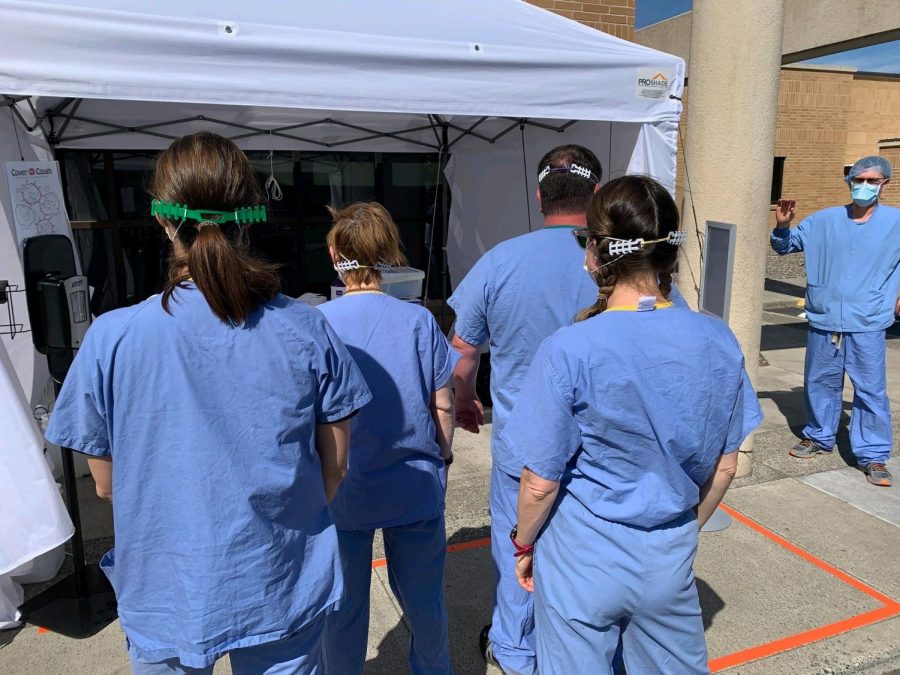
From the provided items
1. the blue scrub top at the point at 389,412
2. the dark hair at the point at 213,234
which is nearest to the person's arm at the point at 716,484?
the blue scrub top at the point at 389,412

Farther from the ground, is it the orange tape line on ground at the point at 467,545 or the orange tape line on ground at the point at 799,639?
the orange tape line on ground at the point at 467,545

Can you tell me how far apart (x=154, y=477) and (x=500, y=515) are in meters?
1.38

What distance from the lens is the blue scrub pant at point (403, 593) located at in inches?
86.7

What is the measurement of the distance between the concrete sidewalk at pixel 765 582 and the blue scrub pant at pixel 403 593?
0.57 m

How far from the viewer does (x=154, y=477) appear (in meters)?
1.46

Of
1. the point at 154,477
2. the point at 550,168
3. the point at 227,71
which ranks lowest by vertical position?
the point at 154,477

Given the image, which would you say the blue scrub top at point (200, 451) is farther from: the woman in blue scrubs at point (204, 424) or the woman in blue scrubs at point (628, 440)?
the woman in blue scrubs at point (628, 440)

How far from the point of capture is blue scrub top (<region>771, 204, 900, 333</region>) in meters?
4.64

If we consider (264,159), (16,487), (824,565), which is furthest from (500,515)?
(264,159)

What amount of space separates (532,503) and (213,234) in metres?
0.99

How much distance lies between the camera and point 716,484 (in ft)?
5.99

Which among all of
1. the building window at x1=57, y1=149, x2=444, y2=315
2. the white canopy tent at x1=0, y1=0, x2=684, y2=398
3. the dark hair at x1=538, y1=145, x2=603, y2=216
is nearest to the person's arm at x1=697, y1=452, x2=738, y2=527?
the dark hair at x1=538, y1=145, x2=603, y2=216

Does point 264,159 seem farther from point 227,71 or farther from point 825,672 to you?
point 825,672

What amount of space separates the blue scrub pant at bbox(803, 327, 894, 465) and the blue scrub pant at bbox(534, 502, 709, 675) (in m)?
3.64
